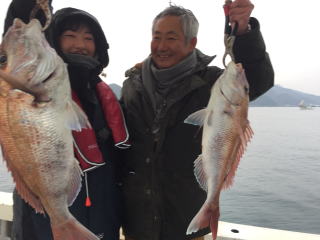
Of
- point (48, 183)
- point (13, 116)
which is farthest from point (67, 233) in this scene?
point (13, 116)

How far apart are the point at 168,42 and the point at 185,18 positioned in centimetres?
31

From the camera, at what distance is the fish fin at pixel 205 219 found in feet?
8.52

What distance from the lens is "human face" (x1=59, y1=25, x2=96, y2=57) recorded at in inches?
122

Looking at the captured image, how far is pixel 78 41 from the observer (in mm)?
3146

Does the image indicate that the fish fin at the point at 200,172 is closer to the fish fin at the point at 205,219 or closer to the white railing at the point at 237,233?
the fish fin at the point at 205,219

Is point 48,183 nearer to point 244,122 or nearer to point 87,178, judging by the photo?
point 87,178

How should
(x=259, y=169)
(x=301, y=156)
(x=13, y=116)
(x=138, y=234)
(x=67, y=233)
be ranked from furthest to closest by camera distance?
(x=301, y=156), (x=259, y=169), (x=138, y=234), (x=67, y=233), (x=13, y=116)

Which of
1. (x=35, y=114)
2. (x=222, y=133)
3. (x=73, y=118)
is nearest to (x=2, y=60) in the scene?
(x=35, y=114)

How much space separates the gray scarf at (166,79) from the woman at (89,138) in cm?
38

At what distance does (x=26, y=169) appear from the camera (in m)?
2.24

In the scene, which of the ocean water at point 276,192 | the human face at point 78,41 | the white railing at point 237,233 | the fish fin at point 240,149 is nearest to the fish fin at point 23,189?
the human face at point 78,41

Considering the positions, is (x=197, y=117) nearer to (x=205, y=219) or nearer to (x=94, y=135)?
(x=205, y=219)

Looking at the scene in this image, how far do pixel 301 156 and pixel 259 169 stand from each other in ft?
21.0

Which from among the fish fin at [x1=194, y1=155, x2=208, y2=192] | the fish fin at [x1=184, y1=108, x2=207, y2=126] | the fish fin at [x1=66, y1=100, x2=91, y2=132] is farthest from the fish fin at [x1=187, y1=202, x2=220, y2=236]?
the fish fin at [x1=66, y1=100, x2=91, y2=132]
